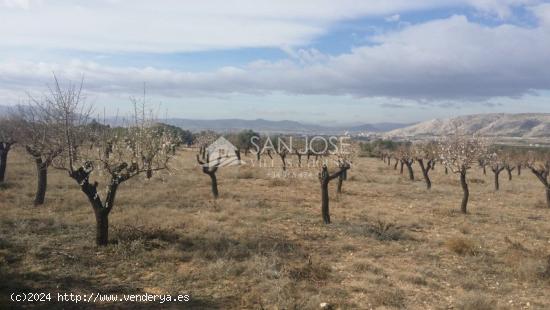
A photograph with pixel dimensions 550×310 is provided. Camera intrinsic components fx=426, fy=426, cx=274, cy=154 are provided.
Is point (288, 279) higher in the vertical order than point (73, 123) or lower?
lower

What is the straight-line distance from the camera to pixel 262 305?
9.24 m

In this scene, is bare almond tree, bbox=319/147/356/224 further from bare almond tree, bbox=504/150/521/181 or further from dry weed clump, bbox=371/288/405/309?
bare almond tree, bbox=504/150/521/181

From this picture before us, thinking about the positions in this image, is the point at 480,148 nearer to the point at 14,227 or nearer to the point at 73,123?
the point at 73,123

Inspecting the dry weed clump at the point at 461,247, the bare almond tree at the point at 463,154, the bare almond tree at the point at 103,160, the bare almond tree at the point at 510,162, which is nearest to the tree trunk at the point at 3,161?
the bare almond tree at the point at 103,160

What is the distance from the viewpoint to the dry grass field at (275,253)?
32.9 feet

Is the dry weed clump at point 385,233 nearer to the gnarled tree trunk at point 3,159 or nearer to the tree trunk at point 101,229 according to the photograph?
the tree trunk at point 101,229

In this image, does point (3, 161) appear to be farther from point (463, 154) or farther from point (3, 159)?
point (463, 154)

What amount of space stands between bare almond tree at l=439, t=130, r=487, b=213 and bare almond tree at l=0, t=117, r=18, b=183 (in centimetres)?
2560

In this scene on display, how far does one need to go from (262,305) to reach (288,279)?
155 centimetres

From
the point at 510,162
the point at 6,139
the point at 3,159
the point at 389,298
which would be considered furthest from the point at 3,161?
the point at 510,162

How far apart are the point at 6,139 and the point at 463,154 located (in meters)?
27.3

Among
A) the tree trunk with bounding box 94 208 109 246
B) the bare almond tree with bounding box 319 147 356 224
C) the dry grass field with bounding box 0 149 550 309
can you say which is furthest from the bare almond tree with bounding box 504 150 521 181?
the tree trunk with bounding box 94 208 109 246

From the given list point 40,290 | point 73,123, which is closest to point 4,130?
point 73,123

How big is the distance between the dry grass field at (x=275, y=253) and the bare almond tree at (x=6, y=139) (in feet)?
7.51
